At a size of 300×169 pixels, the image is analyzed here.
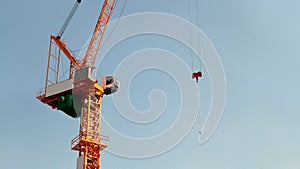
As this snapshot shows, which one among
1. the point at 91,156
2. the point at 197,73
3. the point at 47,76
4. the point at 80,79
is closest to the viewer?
the point at 197,73

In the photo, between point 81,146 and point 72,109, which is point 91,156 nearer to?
point 81,146

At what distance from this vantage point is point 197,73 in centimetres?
5516

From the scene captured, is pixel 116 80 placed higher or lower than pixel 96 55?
lower

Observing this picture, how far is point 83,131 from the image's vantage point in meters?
71.7

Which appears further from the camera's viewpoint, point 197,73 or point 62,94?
point 62,94

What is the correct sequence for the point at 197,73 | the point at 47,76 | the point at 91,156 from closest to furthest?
1. the point at 197,73
2. the point at 91,156
3. the point at 47,76

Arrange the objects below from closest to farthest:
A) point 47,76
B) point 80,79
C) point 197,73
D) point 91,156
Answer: point 197,73 < point 91,156 < point 80,79 < point 47,76

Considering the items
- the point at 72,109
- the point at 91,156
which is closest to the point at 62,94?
the point at 72,109

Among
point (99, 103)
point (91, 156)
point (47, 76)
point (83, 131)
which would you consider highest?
point (47, 76)

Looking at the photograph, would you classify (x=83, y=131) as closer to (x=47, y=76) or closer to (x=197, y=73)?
(x=47, y=76)

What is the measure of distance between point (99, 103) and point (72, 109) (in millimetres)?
6016

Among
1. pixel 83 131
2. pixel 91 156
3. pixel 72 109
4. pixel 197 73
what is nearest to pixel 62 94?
pixel 72 109

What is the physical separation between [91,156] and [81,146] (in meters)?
2.55

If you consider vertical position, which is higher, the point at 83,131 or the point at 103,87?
the point at 103,87
